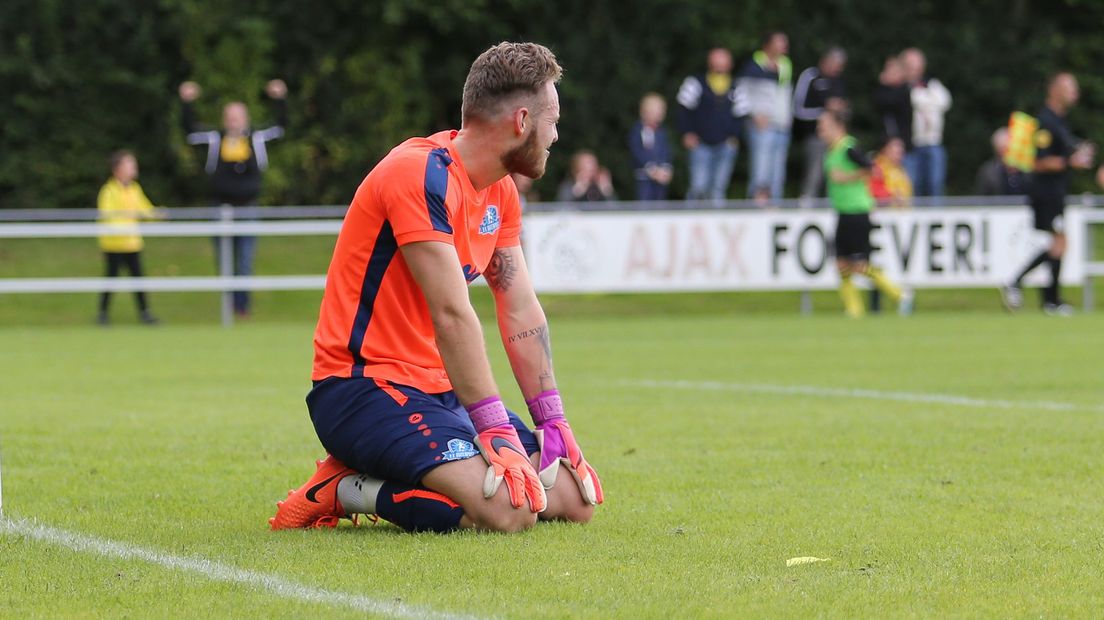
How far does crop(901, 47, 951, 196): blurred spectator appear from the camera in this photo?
70.9ft

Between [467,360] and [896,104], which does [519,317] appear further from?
[896,104]

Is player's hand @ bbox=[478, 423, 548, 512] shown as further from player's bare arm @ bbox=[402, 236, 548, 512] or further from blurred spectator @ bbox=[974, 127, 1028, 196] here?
blurred spectator @ bbox=[974, 127, 1028, 196]

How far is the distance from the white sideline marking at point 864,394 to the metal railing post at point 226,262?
9128 millimetres

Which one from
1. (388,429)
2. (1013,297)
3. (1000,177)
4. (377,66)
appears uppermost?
(377,66)

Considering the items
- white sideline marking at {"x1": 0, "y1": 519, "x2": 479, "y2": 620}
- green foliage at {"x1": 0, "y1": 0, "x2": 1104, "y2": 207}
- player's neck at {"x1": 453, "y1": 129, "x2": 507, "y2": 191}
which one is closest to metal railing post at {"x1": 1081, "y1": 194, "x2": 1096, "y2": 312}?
green foliage at {"x1": 0, "y1": 0, "x2": 1104, "y2": 207}

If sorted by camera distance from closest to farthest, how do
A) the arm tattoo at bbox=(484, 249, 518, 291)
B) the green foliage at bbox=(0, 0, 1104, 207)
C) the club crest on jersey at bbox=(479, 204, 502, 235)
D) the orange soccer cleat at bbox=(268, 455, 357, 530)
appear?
1. the orange soccer cleat at bbox=(268, 455, 357, 530)
2. the club crest on jersey at bbox=(479, 204, 502, 235)
3. the arm tattoo at bbox=(484, 249, 518, 291)
4. the green foliage at bbox=(0, 0, 1104, 207)

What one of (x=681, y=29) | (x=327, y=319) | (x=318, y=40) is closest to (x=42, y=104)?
(x=318, y=40)

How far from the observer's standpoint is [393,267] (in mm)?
5488

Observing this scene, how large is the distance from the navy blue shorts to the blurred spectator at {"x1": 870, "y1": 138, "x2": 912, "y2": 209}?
15.1 m

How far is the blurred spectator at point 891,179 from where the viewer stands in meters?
20.3

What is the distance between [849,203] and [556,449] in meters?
13.5

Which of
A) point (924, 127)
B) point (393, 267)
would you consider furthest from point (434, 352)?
point (924, 127)

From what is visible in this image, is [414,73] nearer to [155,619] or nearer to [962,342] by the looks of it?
[962,342]

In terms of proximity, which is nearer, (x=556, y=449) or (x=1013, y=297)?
(x=556, y=449)
